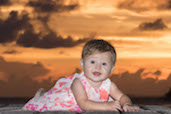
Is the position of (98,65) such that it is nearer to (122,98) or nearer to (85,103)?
(85,103)

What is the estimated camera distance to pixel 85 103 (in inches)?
142

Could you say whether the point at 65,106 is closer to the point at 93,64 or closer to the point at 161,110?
the point at 93,64

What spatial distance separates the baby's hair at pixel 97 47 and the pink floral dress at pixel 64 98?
Answer: 456 mm

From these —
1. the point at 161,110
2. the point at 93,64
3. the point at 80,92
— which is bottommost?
the point at 161,110

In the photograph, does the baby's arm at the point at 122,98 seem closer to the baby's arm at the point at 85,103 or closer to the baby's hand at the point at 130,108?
the baby's hand at the point at 130,108

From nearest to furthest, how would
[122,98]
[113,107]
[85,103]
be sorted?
[113,107] → [85,103] → [122,98]

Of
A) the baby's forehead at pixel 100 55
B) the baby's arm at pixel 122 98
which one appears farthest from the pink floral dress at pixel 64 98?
the baby's forehead at pixel 100 55

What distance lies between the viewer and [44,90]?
14.4 feet

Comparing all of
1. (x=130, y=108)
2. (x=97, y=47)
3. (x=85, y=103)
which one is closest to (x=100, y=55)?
(x=97, y=47)

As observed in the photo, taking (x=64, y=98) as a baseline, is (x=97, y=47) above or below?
above

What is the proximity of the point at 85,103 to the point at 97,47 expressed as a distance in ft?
2.40

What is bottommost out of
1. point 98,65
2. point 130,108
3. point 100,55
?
point 130,108

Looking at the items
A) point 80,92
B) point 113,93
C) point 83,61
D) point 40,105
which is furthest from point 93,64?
point 40,105

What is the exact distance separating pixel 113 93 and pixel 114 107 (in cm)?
65
